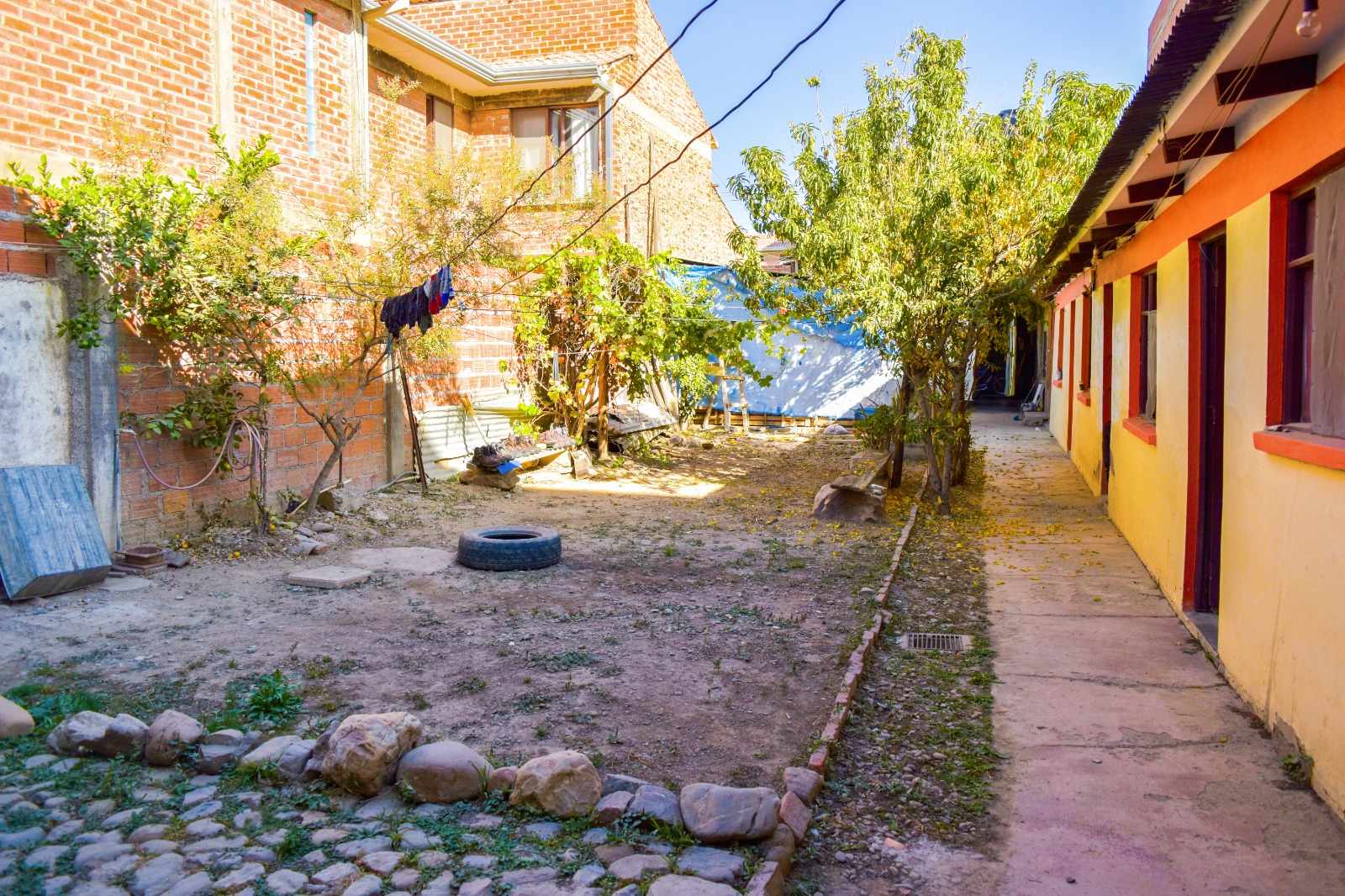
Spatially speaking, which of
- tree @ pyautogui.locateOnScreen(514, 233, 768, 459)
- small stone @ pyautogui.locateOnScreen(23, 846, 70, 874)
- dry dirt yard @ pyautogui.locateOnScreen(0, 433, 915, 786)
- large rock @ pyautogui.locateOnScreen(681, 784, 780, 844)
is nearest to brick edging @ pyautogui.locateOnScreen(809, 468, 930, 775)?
dry dirt yard @ pyautogui.locateOnScreen(0, 433, 915, 786)

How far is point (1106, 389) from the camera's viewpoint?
11.4 meters

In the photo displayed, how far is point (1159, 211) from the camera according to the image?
8023 mm

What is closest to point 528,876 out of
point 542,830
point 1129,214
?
point 542,830

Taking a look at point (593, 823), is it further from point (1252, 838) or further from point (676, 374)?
point (676, 374)

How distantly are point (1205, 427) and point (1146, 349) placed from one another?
2.96 m

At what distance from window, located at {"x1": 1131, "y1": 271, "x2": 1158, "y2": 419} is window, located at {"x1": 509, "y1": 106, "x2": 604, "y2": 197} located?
9839 millimetres

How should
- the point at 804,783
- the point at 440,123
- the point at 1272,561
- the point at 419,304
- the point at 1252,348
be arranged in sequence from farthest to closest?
the point at 440,123, the point at 419,304, the point at 1252,348, the point at 1272,561, the point at 804,783

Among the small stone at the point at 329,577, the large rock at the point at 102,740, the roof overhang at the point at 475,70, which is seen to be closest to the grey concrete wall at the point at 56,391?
the small stone at the point at 329,577

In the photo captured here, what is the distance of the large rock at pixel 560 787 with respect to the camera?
3.87m

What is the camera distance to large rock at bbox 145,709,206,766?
4.27 meters

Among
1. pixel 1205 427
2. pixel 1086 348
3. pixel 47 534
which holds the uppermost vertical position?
pixel 1086 348

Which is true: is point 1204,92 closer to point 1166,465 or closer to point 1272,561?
point 1272,561

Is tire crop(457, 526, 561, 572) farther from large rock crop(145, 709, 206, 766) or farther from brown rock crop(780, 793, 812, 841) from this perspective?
brown rock crop(780, 793, 812, 841)

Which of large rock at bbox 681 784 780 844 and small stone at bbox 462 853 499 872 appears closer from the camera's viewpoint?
small stone at bbox 462 853 499 872
